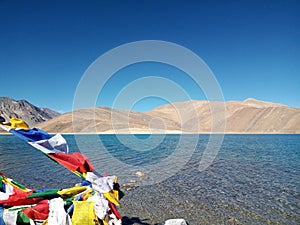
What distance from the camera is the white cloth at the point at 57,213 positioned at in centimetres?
538

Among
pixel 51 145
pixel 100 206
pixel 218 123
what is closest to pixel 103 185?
pixel 100 206

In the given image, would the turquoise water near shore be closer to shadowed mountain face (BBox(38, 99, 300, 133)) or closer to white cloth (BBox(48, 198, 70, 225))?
white cloth (BBox(48, 198, 70, 225))

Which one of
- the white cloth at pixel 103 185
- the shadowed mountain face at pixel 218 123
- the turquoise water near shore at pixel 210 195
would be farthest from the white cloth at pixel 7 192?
the shadowed mountain face at pixel 218 123

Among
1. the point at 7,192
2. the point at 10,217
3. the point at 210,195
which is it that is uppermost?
the point at 7,192

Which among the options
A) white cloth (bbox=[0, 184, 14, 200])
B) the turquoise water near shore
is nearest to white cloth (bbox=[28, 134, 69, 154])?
white cloth (bbox=[0, 184, 14, 200])

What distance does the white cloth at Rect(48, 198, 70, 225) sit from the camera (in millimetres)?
5379

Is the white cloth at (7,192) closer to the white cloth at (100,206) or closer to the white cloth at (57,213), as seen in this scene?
the white cloth at (57,213)

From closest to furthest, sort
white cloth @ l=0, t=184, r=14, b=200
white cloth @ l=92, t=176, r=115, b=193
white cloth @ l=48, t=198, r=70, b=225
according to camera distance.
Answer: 1. white cloth @ l=48, t=198, r=70, b=225
2. white cloth @ l=92, t=176, r=115, b=193
3. white cloth @ l=0, t=184, r=14, b=200

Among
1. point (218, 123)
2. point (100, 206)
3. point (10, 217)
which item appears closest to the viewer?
point (100, 206)

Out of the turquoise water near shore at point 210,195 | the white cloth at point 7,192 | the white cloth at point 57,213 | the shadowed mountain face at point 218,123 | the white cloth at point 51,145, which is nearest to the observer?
the white cloth at point 57,213

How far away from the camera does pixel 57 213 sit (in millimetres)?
5504

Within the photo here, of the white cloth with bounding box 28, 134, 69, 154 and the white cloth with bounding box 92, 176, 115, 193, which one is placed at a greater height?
the white cloth with bounding box 28, 134, 69, 154

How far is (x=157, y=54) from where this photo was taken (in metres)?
22.6

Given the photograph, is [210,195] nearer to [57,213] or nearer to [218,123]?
[57,213]
